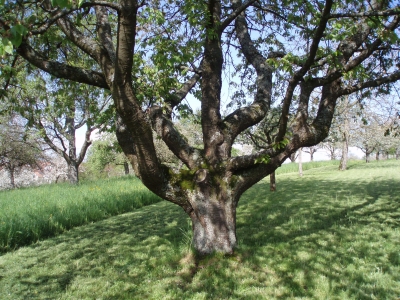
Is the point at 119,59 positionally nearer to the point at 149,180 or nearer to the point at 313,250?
the point at 149,180

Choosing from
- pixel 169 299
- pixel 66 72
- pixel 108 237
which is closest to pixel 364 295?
pixel 169 299

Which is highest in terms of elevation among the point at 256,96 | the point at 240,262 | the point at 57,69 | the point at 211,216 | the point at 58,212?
the point at 57,69

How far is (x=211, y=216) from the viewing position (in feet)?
15.6

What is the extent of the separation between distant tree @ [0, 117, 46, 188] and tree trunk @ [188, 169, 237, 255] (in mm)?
20820

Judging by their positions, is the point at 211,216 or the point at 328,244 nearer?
the point at 211,216

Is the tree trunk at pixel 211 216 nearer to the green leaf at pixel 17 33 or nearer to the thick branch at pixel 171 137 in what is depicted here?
the thick branch at pixel 171 137

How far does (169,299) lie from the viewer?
12.5 ft

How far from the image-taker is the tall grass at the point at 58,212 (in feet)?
24.1

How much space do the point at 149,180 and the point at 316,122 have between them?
10.3 feet

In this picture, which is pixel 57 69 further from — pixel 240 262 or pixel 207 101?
pixel 240 262

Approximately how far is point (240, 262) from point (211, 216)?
0.81 meters

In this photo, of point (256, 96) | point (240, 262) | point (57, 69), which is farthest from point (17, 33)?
point (256, 96)

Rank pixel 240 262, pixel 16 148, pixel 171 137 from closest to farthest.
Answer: pixel 240 262, pixel 171 137, pixel 16 148

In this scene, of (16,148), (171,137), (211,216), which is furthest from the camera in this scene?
(16,148)
